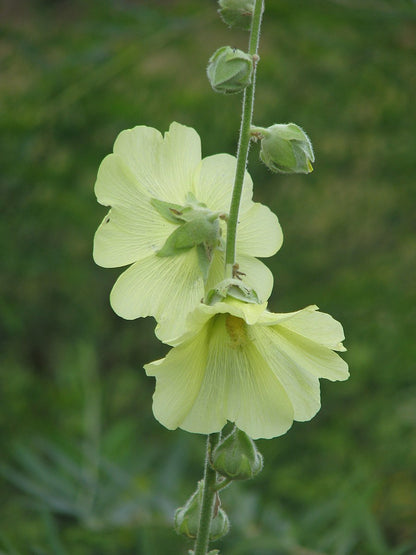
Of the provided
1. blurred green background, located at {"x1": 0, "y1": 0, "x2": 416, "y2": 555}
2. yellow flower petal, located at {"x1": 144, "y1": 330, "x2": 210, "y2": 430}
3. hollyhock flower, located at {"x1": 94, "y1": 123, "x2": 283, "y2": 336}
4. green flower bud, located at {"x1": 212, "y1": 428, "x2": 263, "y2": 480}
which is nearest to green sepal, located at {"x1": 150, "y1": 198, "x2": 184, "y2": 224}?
A: hollyhock flower, located at {"x1": 94, "y1": 123, "x2": 283, "y2": 336}

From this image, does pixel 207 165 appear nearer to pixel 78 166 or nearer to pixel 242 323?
pixel 242 323

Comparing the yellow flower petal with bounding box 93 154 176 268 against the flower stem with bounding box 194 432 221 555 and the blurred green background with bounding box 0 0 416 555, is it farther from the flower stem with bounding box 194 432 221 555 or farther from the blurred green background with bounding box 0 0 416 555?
the blurred green background with bounding box 0 0 416 555

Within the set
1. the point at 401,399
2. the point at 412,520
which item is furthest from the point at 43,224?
the point at 412,520

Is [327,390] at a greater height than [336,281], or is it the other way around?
[336,281]

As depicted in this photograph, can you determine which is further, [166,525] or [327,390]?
[327,390]

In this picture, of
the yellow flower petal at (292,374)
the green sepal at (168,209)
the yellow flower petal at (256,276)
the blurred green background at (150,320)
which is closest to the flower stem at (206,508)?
the yellow flower petal at (292,374)

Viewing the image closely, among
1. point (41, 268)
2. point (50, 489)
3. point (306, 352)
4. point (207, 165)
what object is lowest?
point (306, 352)

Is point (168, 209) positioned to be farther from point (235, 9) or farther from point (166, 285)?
point (235, 9)
